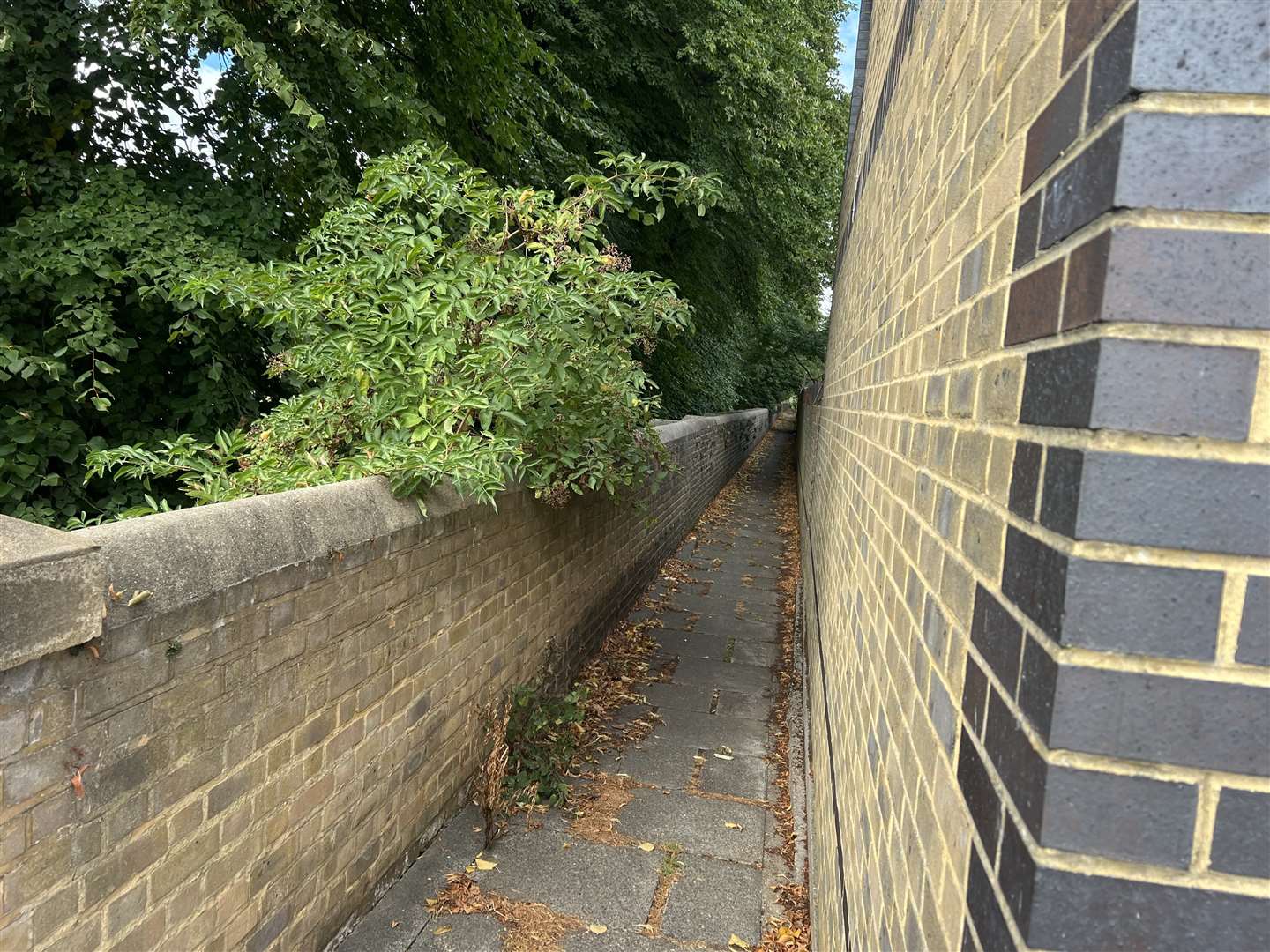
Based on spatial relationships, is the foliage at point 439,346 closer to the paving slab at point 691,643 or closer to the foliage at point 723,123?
the paving slab at point 691,643

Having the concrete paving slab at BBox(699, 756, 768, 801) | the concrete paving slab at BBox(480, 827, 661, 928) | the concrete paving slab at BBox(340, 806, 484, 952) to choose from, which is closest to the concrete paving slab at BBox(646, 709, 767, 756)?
the concrete paving slab at BBox(699, 756, 768, 801)

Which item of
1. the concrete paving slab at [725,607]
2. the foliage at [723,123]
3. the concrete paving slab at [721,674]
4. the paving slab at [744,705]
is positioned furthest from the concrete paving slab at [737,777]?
the foliage at [723,123]

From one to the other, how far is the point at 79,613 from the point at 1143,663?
1.85 meters

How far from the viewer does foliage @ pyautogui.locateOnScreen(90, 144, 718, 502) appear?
11.3 feet

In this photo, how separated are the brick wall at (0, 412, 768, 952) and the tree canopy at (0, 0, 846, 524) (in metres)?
0.56

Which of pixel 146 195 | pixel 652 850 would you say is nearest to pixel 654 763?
pixel 652 850

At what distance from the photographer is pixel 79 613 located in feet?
5.53

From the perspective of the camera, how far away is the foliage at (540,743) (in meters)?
3.98

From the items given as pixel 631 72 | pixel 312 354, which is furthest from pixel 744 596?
pixel 631 72

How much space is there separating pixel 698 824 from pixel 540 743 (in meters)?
0.93

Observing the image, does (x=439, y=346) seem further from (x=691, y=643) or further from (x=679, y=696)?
(x=691, y=643)

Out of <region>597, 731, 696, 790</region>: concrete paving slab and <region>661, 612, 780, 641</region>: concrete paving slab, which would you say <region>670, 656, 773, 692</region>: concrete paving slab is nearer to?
<region>661, 612, 780, 641</region>: concrete paving slab

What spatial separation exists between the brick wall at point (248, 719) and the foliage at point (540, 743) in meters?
0.24

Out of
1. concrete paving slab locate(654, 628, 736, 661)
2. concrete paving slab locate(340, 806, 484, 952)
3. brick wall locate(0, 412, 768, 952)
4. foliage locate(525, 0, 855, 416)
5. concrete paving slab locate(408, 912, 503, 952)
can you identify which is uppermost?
foliage locate(525, 0, 855, 416)
